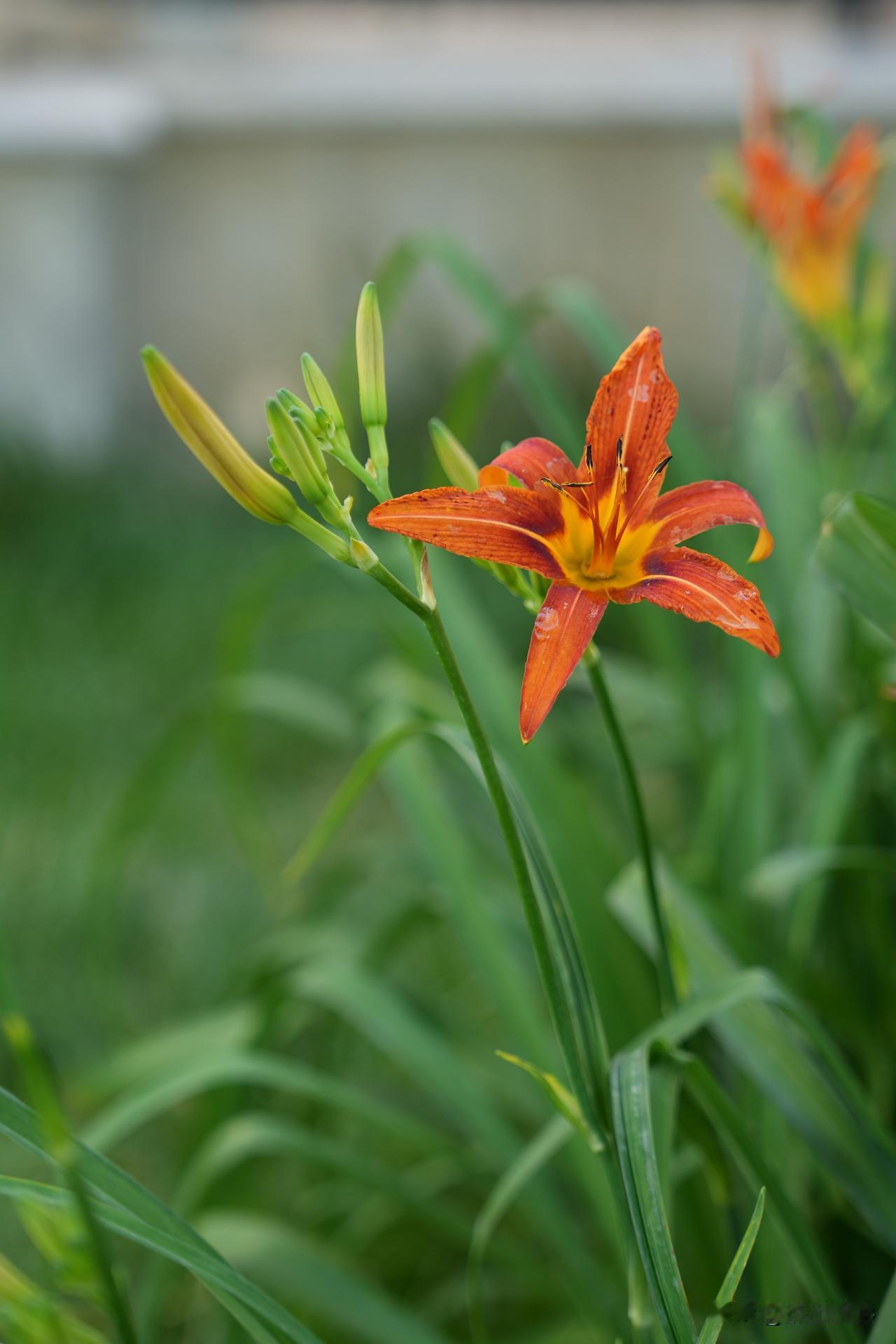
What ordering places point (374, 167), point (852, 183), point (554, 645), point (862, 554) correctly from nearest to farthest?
point (554, 645), point (862, 554), point (852, 183), point (374, 167)

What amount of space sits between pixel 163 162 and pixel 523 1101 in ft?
7.50

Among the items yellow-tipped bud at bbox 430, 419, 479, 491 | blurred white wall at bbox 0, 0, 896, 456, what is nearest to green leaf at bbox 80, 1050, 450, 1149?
yellow-tipped bud at bbox 430, 419, 479, 491

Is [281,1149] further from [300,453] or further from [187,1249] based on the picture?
[300,453]

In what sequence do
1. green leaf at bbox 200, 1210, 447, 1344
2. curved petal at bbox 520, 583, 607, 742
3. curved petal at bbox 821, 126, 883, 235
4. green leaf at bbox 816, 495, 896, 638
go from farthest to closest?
curved petal at bbox 821, 126, 883, 235 < green leaf at bbox 200, 1210, 447, 1344 < green leaf at bbox 816, 495, 896, 638 < curved petal at bbox 520, 583, 607, 742

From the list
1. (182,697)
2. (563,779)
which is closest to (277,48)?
(182,697)

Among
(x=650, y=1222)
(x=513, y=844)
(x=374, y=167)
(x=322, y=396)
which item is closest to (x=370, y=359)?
(x=322, y=396)

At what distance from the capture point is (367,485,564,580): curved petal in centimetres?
30

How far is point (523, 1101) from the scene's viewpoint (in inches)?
29.4

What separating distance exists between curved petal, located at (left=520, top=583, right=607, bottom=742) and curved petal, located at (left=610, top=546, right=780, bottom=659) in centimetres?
1

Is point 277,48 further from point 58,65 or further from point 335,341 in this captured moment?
point 335,341

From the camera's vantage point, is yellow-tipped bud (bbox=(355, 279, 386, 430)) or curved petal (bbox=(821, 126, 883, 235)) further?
curved petal (bbox=(821, 126, 883, 235))

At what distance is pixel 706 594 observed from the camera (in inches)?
12.2

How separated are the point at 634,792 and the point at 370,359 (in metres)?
A: 0.15

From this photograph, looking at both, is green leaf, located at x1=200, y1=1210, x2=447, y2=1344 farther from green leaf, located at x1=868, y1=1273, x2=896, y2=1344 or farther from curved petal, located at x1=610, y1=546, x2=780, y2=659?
curved petal, located at x1=610, y1=546, x2=780, y2=659
